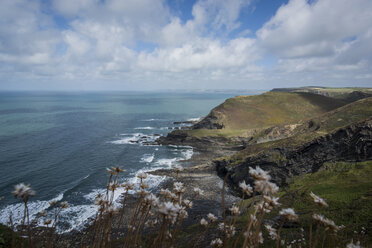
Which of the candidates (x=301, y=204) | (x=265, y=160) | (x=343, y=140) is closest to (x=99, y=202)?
(x=301, y=204)

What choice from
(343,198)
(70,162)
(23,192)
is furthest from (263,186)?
(70,162)

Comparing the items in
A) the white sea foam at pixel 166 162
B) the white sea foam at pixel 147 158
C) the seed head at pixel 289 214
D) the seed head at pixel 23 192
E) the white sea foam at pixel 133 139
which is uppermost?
the seed head at pixel 23 192

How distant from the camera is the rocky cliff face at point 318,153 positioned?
2844 centimetres

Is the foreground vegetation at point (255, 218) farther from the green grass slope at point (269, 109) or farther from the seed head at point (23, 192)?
the green grass slope at point (269, 109)

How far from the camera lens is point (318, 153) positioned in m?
32.0

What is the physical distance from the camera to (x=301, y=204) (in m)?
17.2

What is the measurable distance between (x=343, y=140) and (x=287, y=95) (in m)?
98.2

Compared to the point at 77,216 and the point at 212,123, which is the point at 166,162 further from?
the point at 212,123

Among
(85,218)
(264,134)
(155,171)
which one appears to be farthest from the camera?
(264,134)

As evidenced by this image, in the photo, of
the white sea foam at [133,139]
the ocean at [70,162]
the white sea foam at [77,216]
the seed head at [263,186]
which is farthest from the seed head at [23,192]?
the white sea foam at [133,139]

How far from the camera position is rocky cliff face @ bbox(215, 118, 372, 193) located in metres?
28.4

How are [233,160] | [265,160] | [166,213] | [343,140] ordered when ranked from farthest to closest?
[233,160], [265,160], [343,140], [166,213]

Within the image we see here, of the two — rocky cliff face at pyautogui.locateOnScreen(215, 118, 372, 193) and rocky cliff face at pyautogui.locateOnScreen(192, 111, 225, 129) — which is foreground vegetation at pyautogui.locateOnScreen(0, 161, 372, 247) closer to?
rocky cliff face at pyautogui.locateOnScreen(215, 118, 372, 193)

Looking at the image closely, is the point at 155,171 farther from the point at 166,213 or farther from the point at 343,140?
the point at 166,213
